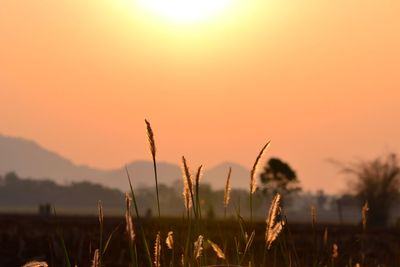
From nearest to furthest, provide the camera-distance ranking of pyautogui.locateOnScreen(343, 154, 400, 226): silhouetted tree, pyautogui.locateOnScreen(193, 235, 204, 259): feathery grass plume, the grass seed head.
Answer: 1. pyautogui.locateOnScreen(193, 235, 204, 259): feathery grass plume
2. the grass seed head
3. pyautogui.locateOnScreen(343, 154, 400, 226): silhouetted tree

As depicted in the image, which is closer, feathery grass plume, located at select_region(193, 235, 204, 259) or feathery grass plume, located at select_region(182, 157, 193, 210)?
feathery grass plume, located at select_region(193, 235, 204, 259)

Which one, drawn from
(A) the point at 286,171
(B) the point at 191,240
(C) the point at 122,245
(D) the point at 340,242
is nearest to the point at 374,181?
(A) the point at 286,171

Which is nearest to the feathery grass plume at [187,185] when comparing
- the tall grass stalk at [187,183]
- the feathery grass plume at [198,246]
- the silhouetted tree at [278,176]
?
the tall grass stalk at [187,183]

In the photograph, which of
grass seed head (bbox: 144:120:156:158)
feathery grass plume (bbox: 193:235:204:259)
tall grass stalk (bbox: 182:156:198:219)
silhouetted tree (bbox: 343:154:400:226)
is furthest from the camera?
silhouetted tree (bbox: 343:154:400:226)

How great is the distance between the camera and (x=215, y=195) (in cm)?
16375

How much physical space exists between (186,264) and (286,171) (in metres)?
40.8

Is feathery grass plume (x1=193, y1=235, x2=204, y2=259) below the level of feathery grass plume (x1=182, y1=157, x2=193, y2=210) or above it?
below

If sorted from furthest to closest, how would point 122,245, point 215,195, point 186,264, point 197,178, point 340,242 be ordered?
point 215,195, point 340,242, point 122,245, point 186,264, point 197,178

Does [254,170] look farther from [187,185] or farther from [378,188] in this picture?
[378,188]

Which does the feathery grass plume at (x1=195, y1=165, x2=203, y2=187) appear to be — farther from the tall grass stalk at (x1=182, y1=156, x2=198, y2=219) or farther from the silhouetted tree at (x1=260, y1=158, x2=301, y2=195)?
the silhouetted tree at (x1=260, y1=158, x2=301, y2=195)

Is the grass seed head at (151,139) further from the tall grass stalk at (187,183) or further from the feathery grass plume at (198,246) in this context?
the feathery grass plume at (198,246)

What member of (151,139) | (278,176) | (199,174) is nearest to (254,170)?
(199,174)

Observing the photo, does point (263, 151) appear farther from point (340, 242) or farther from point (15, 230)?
point (340, 242)

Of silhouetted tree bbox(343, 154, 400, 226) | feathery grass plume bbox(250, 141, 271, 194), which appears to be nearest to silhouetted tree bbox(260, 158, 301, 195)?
silhouetted tree bbox(343, 154, 400, 226)
